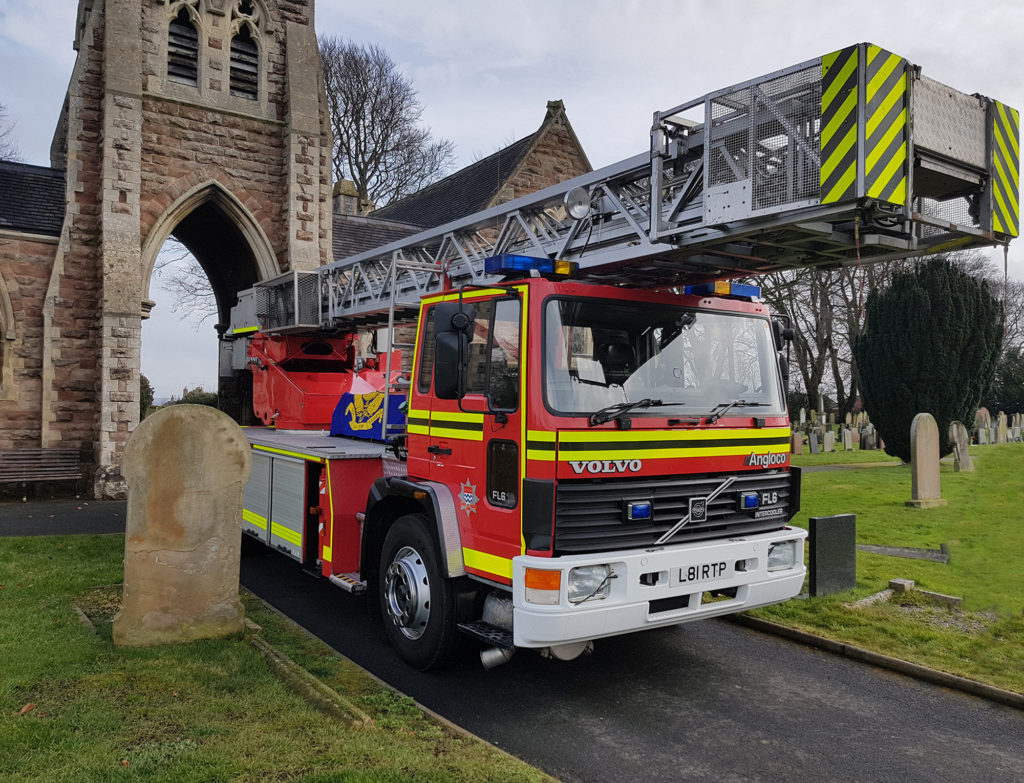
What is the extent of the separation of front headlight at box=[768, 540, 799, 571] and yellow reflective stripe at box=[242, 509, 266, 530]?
15.5ft

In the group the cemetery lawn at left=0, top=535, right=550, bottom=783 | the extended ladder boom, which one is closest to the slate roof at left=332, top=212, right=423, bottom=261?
the extended ladder boom

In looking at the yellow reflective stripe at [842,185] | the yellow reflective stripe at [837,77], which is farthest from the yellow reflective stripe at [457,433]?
the yellow reflective stripe at [837,77]

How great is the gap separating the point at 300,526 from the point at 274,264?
1097 centimetres

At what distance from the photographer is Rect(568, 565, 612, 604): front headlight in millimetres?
4332

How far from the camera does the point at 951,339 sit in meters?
17.3

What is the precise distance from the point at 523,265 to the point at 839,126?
1.90 m

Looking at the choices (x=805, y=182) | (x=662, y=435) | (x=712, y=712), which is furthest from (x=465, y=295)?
(x=712, y=712)

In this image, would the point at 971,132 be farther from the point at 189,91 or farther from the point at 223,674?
the point at 189,91

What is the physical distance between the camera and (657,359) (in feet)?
16.4

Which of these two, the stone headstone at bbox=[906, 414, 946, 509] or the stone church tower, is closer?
the stone headstone at bbox=[906, 414, 946, 509]

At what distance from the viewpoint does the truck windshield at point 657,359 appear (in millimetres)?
4637

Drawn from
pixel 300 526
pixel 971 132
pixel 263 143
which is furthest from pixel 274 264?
pixel 971 132

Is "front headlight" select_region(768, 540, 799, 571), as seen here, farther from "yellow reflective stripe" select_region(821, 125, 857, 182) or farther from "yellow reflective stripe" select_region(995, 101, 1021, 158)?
"yellow reflective stripe" select_region(995, 101, 1021, 158)

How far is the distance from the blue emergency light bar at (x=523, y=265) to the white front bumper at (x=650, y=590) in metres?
1.76
